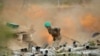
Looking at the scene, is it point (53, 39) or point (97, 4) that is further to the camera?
point (97, 4)

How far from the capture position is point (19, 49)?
1954mm

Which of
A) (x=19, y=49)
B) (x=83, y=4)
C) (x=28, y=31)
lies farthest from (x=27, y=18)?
(x=83, y=4)

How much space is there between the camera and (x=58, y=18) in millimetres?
2084

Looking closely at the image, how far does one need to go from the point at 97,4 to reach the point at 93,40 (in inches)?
11.5

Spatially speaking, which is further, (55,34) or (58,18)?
(58,18)

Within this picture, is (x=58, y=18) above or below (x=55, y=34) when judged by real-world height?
above

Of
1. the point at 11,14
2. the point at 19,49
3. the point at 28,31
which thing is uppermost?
the point at 11,14

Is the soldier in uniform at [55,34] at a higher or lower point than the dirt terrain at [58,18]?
lower

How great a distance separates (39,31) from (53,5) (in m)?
0.24

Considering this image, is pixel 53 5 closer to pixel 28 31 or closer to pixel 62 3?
pixel 62 3

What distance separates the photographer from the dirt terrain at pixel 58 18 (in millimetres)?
2039

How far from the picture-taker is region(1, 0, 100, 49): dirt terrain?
6.69ft

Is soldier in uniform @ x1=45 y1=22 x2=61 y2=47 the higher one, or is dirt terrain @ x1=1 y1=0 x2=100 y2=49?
dirt terrain @ x1=1 y1=0 x2=100 y2=49

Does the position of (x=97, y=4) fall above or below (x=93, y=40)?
above
